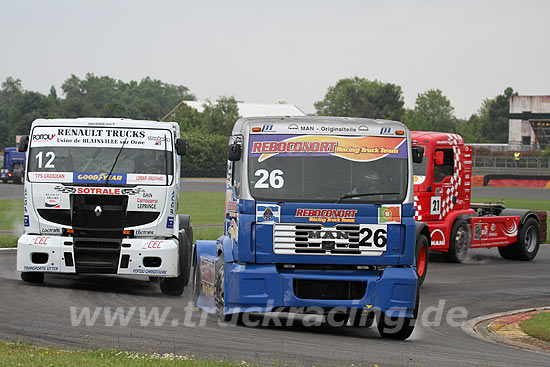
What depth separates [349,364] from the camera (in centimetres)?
891

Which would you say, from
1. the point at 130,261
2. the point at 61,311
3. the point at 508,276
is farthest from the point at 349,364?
the point at 508,276

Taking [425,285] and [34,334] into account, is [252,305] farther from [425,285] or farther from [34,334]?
[425,285]

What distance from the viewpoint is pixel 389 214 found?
10.7m

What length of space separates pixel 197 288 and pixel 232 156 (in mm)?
2892

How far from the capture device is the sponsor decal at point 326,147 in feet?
35.6

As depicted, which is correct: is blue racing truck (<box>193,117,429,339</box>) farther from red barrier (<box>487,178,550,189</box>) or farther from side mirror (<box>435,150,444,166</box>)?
Answer: red barrier (<box>487,178,550,189</box>)

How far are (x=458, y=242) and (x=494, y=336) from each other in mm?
8646

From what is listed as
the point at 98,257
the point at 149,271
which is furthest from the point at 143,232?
the point at 98,257

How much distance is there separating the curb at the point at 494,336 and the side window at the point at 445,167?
6280mm

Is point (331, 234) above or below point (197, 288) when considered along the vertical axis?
above

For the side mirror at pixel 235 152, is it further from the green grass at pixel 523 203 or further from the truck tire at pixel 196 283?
the green grass at pixel 523 203

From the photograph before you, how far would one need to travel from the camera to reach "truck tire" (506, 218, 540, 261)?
22094mm

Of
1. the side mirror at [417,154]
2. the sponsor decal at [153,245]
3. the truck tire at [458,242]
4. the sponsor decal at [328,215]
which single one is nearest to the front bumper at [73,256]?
the sponsor decal at [153,245]

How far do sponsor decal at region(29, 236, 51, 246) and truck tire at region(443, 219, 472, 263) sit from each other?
938 cm
